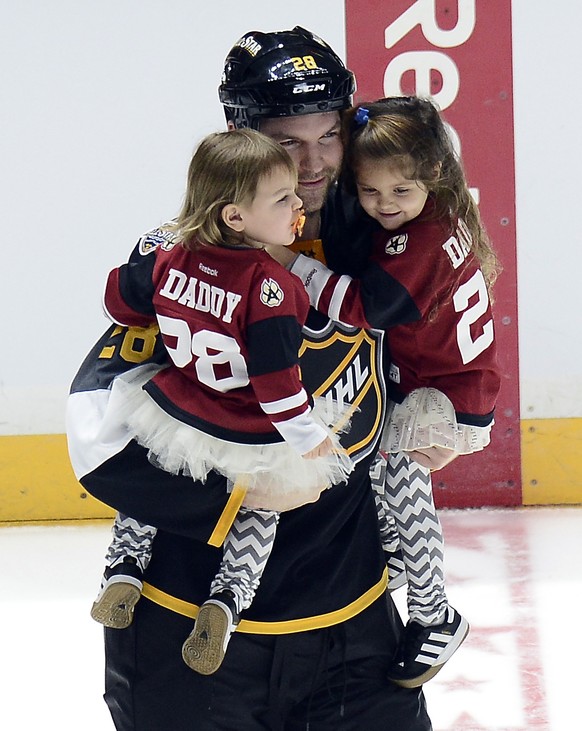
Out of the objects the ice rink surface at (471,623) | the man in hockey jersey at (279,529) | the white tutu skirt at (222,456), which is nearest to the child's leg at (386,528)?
the man in hockey jersey at (279,529)

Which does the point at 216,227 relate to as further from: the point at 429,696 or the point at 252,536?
the point at 429,696

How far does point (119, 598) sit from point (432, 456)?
48cm

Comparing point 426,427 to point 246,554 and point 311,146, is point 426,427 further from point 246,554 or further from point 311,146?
point 311,146

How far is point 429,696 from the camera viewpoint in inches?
135

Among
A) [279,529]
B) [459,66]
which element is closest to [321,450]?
[279,529]

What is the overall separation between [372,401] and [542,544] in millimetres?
3054

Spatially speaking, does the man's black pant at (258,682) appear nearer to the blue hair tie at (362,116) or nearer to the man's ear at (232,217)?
the man's ear at (232,217)

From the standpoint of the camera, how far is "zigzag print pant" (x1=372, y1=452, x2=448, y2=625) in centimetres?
193

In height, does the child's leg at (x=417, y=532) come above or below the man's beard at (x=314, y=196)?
below

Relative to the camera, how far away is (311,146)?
1.73 metres

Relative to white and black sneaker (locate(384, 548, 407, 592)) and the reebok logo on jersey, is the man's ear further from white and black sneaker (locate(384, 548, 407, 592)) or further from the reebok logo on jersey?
white and black sneaker (locate(384, 548, 407, 592))

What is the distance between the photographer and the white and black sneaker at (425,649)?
1823 mm

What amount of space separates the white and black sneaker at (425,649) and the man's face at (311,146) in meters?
0.63

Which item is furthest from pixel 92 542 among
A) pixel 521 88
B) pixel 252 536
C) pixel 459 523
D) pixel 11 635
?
pixel 252 536
